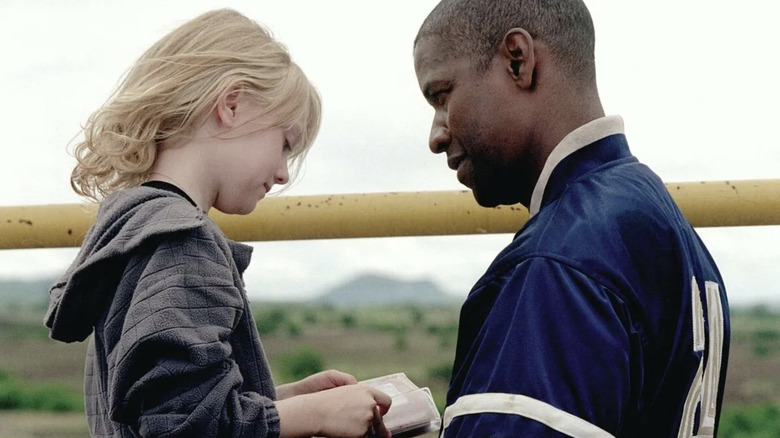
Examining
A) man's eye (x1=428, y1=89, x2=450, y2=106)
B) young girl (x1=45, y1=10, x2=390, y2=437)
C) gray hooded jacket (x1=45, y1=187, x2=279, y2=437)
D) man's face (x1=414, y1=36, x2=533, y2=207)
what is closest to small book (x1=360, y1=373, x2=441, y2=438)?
young girl (x1=45, y1=10, x2=390, y2=437)

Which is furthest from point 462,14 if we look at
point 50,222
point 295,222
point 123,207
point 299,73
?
point 50,222

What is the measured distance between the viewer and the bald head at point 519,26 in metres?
1.45

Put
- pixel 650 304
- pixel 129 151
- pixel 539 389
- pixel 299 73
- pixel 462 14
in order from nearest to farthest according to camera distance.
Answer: pixel 539 389, pixel 650 304, pixel 462 14, pixel 129 151, pixel 299 73

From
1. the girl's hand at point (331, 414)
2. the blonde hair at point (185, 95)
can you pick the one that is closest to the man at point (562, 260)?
the girl's hand at point (331, 414)

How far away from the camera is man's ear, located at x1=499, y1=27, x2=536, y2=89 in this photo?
1.41 metres

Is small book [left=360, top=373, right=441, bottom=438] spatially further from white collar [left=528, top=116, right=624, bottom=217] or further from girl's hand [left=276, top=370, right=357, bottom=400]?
white collar [left=528, top=116, right=624, bottom=217]

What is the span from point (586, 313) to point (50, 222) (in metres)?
1.36

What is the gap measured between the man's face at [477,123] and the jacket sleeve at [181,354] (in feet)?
→ 1.27

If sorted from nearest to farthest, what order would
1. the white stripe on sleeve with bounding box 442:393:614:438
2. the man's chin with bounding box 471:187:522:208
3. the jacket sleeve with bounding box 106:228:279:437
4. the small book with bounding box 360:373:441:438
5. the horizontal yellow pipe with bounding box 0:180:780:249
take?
the white stripe on sleeve with bounding box 442:393:614:438, the jacket sleeve with bounding box 106:228:279:437, the man's chin with bounding box 471:187:522:208, the small book with bounding box 360:373:441:438, the horizontal yellow pipe with bounding box 0:180:780:249

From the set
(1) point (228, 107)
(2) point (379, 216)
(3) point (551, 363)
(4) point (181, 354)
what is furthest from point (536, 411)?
(2) point (379, 216)

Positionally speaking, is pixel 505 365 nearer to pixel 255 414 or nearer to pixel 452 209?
pixel 255 414

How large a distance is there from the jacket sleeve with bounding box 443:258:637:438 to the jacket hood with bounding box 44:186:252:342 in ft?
1.67

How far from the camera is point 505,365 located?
1.21 m

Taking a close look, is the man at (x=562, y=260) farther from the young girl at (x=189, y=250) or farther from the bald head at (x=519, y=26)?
the young girl at (x=189, y=250)
